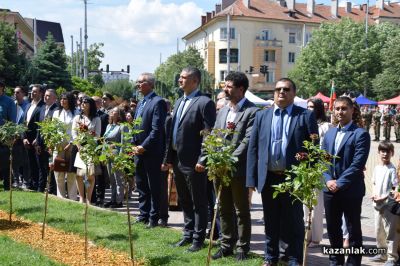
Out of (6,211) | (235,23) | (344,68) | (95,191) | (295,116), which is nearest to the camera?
(295,116)

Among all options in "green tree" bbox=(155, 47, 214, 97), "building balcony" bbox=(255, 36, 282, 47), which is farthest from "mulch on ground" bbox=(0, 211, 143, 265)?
"building balcony" bbox=(255, 36, 282, 47)

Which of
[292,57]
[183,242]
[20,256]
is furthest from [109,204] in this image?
[292,57]

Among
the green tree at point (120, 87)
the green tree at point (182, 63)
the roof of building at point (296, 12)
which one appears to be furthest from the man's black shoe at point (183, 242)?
the roof of building at point (296, 12)

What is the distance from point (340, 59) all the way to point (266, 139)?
2571 inches

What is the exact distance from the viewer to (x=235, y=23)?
290 feet

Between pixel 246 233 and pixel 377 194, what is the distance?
1780 mm

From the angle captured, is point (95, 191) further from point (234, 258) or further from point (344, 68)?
point (344, 68)

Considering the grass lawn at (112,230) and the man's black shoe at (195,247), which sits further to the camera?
the man's black shoe at (195,247)

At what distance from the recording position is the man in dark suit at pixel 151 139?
8.22 meters

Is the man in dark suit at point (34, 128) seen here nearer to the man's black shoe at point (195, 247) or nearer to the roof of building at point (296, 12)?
→ the man's black shoe at point (195, 247)

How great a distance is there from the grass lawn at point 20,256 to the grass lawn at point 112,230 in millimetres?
153

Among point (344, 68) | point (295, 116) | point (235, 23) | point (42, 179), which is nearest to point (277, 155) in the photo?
point (295, 116)

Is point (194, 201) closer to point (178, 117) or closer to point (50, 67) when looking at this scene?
point (178, 117)

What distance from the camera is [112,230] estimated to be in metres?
8.17
